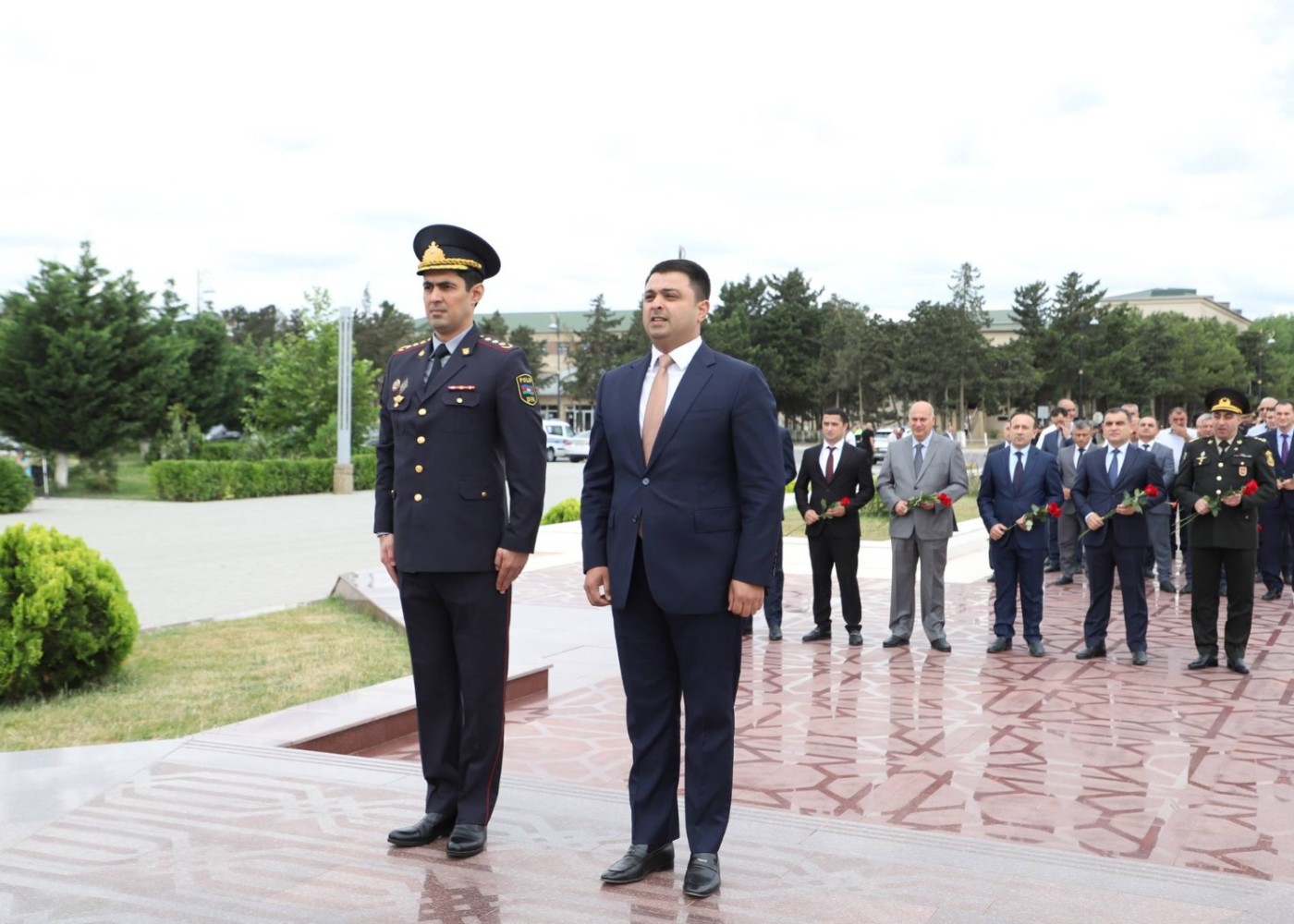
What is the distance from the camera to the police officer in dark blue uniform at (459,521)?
4035 mm

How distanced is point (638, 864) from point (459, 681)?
95 cm

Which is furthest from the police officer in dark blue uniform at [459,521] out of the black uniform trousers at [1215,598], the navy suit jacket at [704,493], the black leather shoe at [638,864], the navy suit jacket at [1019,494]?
the black uniform trousers at [1215,598]

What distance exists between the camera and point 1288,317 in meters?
138

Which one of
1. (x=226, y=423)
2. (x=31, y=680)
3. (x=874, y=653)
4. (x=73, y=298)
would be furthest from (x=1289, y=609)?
(x=226, y=423)

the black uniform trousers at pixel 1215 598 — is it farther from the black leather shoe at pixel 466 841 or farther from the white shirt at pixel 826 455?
the black leather shoe at pixel 466 841

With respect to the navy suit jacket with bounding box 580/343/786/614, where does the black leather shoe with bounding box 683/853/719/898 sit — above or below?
below

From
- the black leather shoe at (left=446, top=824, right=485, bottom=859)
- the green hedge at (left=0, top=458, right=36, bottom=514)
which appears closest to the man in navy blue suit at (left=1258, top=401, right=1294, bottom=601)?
the black leather shoe at (left=446, top=824, right=485, bottom=859)

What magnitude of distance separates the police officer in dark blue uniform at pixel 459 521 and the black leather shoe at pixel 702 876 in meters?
0.77

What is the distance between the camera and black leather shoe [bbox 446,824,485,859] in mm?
3918

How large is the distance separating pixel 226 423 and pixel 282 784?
117ft

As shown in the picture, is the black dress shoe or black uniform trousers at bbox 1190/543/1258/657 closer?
the black dress shoe

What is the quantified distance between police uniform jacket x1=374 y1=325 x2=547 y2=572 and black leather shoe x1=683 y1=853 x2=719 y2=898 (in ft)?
3.85

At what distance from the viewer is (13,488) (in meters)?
21.8

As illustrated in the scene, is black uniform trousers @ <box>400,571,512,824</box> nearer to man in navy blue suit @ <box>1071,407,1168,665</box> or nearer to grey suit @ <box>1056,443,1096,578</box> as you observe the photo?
man in navy blue suit @ <box>1071,407,1168,665</box>
